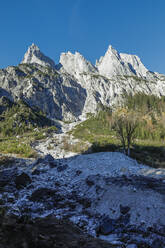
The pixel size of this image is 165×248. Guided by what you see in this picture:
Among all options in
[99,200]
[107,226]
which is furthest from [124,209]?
[99,200]

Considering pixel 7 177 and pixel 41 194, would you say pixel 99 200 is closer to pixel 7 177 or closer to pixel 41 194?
pixel 41 194

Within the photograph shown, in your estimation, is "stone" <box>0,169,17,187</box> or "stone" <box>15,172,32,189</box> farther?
"stone" <box>0,169,17,187</box>

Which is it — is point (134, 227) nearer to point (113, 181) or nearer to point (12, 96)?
point (113, 181)

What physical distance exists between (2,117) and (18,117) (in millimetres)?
20452

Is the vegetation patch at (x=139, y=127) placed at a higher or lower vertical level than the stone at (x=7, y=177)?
higher

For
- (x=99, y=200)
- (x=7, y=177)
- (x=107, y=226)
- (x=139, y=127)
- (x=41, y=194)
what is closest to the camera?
(x=107, y=226)

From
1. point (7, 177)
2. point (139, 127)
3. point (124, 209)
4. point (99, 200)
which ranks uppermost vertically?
point (139, 127)

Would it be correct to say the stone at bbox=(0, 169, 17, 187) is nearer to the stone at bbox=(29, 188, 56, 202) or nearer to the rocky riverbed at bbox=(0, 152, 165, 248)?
the rocky riverbed at bbox=(0, 152, 165, 248)

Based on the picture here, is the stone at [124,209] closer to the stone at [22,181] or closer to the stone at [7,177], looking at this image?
the stone at [22,181]

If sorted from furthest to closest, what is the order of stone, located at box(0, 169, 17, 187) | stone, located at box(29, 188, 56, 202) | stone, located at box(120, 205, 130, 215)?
stone, located at box(0, 169, 17, 187) < stone, located at box(29, 188, 56, 202) < stone, located at box(120, 205, 130, 215)

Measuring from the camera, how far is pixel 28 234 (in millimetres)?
5000

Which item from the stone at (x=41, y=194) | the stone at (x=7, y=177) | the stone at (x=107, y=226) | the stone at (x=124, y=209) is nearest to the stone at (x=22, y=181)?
the stone at (x=7, y=177)

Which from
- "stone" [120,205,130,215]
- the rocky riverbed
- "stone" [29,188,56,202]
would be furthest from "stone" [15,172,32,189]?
"stone" [120,205,130,215]

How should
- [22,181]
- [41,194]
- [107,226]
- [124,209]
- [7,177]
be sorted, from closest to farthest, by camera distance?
[107,226], [124,209], [41,194], [22,181], [7,177]
